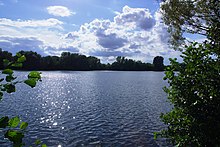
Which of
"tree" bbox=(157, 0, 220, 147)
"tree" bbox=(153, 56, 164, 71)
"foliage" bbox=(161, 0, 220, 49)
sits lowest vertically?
"tree" bbox=(157, 0, 220, 147)

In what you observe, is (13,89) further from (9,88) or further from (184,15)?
(184,15)

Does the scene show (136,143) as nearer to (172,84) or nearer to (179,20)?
(179,20)

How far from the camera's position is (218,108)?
5062mm

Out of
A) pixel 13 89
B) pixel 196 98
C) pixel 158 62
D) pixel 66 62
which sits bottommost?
pixel 196 98

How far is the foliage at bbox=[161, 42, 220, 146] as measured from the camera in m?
5.08

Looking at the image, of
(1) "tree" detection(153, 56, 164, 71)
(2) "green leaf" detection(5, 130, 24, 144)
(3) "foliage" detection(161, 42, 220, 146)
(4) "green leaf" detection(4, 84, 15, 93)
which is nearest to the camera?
(2) "green leaf" detection(5, 130, 24, 144)

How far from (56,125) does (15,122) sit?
20.6 meters

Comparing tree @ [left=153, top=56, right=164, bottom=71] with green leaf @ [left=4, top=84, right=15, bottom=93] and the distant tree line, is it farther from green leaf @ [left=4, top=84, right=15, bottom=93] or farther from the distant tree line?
green leaf @ [left=4, top=84, right=15, bottom=93]

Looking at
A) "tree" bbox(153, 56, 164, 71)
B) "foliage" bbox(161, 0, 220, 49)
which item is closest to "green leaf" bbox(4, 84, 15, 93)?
"foliage" bbox(161, 0, 220, 49)

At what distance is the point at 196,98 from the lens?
530 cm

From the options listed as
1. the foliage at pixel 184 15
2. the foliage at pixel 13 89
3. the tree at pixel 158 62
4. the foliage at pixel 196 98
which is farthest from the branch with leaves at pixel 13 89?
the tree at pixel 158 62

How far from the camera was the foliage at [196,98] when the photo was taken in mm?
5082

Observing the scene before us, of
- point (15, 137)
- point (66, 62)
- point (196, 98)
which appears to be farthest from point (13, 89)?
A: point (66, 62)

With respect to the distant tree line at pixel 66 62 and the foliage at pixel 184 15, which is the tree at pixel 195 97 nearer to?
the foliage at pixel 184 15
